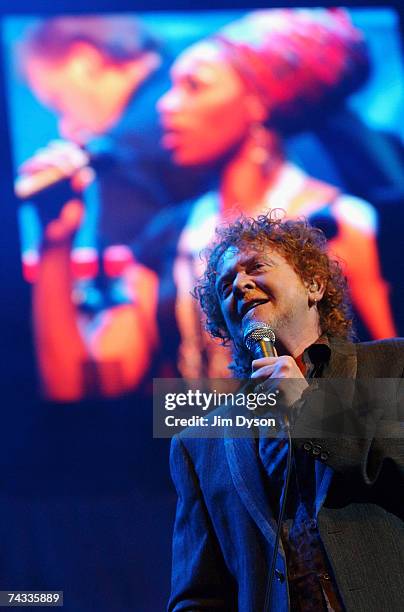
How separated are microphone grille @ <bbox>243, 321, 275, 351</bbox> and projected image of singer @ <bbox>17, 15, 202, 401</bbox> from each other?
166 cm

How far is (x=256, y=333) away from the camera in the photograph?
166 cm

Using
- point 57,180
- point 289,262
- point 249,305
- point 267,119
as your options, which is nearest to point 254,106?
point 267,119

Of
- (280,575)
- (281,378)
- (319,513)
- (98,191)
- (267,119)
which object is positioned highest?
(267,119)

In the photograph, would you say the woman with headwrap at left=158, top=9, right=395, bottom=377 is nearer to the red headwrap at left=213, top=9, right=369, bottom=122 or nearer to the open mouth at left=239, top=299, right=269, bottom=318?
the red headwrap at left=213, top=9, right=369, bottom=122

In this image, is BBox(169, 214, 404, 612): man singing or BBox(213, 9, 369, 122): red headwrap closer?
BBox(169, 214, 404, 612): man singing

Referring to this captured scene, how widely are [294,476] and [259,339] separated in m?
0.34

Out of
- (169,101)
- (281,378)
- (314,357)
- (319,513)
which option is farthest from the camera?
(169,101)

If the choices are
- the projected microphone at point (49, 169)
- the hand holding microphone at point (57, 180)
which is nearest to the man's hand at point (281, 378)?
the hand holding microphone at point (57, 180)

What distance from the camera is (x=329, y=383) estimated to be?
167 cm

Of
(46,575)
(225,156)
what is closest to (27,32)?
(225,156)

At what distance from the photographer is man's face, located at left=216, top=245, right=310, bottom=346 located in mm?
1878

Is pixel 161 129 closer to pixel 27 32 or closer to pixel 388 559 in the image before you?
pixel 27 32

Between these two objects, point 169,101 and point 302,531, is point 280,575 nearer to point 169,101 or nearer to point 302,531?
point 302,531

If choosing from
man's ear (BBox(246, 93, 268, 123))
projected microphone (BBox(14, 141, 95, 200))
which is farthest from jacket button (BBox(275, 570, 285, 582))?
man's ear (BBox(246, 93, 268, 123))
